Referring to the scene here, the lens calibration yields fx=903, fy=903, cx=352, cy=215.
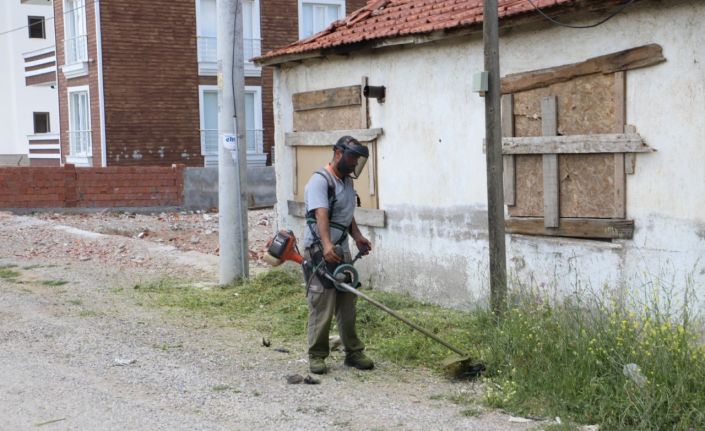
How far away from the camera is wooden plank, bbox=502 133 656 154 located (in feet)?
25.7

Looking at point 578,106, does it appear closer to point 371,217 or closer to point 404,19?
point 404,19

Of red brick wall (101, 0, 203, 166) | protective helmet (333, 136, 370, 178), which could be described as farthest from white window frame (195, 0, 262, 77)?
protective helmet (333, 136, 370, 178)

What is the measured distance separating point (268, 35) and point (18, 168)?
10482 millimetres

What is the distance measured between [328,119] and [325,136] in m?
0.26

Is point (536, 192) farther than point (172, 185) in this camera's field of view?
No

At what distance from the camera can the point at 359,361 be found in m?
7.55

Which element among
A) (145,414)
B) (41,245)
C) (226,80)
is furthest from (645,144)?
(41,245)

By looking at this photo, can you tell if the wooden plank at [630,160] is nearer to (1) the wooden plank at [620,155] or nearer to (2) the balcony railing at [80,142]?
(1) the wooden plank at [620,155]

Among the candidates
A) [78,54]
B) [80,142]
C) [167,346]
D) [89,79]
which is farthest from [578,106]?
[80,142]

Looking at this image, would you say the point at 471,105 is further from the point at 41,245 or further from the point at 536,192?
the point at 41,245

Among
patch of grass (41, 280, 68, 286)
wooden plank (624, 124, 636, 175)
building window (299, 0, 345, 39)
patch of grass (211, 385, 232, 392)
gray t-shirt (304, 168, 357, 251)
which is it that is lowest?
patch of grass (211, 385, 232, 392)

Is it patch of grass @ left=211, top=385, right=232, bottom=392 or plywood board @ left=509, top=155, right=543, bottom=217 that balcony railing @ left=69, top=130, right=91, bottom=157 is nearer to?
plywood board @ left=509, top=155, right=543, bottom=217

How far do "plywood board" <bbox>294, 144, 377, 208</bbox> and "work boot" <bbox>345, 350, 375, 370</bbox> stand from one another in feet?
12.7

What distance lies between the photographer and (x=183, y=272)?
43.6 ft
